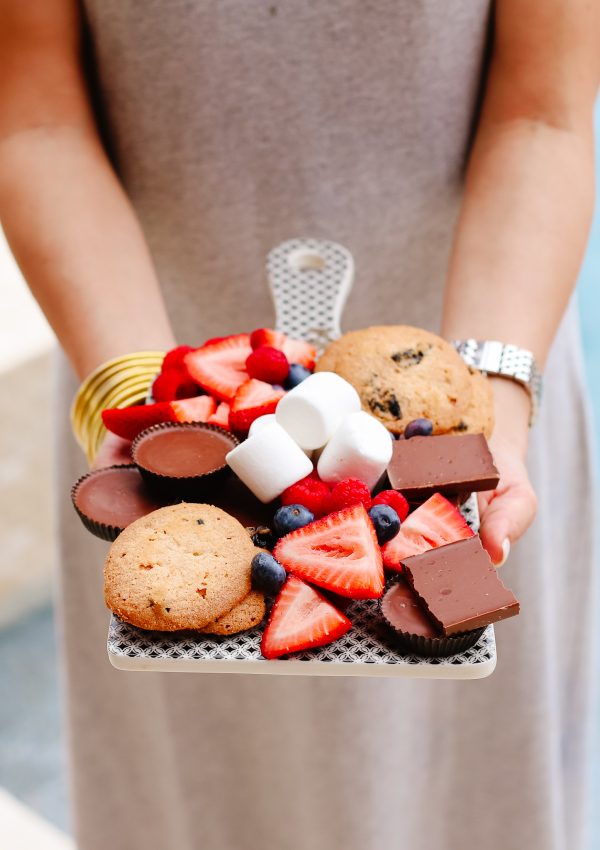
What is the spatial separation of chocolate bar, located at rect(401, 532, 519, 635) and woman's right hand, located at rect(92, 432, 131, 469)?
0.39 m

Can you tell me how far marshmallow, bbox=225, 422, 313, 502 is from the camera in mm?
991

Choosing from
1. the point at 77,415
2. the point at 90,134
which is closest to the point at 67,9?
the point at 90,134

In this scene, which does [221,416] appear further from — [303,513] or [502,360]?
[502,360]

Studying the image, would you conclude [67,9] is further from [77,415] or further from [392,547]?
[392,547]

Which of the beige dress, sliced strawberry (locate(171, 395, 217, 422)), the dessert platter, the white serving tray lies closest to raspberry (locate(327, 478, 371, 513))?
the dessert platter

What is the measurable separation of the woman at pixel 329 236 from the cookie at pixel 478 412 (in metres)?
0.07

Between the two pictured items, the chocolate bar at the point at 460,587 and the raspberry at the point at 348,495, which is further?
the raspberry at the point at 348,495

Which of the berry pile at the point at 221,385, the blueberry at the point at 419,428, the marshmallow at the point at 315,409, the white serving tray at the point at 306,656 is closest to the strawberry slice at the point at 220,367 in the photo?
the berry pile at the point at 221,385

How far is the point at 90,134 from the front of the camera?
149 centimetres

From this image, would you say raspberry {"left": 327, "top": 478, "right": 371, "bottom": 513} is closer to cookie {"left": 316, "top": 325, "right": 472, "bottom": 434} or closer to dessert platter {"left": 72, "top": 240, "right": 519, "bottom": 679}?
dessert platter {"left": 72, "top": 240, "right": 519, "bottom": 679}

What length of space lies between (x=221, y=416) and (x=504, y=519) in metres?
0.35

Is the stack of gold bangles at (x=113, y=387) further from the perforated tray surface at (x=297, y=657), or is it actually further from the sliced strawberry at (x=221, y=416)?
the perforated tray surface at (x=297, y=657)

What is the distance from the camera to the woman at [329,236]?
140 cm

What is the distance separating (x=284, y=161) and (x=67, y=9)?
39 centimetres
